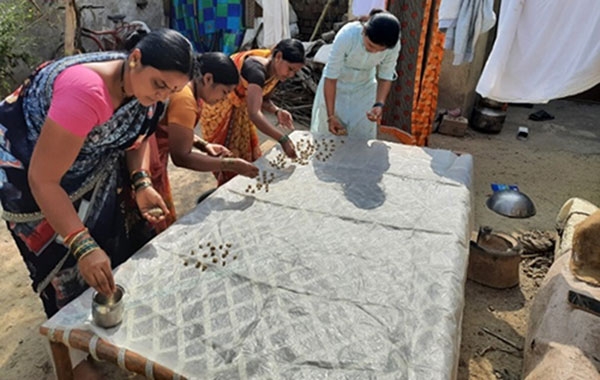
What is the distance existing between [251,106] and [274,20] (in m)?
3.30

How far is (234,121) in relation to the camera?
3.37 m

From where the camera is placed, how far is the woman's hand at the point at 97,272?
144cm

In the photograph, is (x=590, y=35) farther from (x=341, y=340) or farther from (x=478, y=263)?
(x=341, y=340)

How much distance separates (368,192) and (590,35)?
2.97 metres

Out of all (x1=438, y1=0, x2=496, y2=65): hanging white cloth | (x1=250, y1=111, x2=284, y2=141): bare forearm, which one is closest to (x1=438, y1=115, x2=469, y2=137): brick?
(x1=438, y1=0, x2=496, y2=65): hanging white cloth

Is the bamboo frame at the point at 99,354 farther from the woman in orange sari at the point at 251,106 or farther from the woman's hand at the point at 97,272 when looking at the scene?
the woman in orange sari at the point at 251,106

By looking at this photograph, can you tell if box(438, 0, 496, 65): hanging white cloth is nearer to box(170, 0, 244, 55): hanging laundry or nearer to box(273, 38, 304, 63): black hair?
box(273, 38, 304, 63): black hair

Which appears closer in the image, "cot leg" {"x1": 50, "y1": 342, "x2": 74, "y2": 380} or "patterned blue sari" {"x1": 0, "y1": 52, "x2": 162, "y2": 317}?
"cot leg" {"x1": 50, "y1": 342, "x2": 74, "y2": 380}

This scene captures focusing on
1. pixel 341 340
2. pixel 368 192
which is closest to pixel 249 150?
pixel 368 192

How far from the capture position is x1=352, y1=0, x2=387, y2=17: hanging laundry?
4941mm

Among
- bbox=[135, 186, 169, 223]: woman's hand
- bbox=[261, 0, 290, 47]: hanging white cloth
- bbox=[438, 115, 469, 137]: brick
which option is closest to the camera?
bbox=[135, 186, 169, 223]: woman's hand

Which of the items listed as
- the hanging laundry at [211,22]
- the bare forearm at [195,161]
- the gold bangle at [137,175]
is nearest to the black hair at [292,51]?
the bare forearm at [195,161]

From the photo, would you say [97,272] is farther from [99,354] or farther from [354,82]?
[354,82]

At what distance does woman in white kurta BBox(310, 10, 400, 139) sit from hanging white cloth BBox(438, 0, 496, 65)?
1.44m
